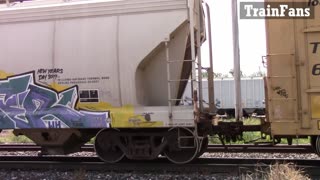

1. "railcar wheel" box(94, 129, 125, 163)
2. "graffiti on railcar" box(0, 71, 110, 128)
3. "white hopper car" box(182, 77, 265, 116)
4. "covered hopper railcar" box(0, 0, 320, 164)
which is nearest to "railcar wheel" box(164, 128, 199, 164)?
"covered hopper railcar" box(0, 0, 320, 164)

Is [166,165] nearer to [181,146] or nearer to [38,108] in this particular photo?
[181,146]

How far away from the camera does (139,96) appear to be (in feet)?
29.2

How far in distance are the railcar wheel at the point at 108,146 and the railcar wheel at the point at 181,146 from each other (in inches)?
38.9

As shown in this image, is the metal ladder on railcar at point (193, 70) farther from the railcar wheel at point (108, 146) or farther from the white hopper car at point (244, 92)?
the white hopper car at point (244, 92)

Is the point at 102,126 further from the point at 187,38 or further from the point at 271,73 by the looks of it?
the point at 271,73

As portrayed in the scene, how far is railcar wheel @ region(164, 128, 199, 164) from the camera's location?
8.62 m

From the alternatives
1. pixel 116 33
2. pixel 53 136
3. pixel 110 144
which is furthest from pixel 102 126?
pixel 116 33

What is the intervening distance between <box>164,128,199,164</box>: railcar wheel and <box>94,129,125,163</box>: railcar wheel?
0.99 m

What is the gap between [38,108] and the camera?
362 inches

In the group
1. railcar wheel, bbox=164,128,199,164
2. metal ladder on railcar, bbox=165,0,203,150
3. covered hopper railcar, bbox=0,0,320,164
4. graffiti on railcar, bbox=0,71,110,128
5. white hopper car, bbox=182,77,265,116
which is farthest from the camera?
white hopper car, bbox=182,77,265,116

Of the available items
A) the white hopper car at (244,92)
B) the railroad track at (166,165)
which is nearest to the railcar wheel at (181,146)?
the railroad track at (166,165)

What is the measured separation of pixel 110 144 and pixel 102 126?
498 mm

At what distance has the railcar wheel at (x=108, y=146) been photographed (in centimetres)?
902

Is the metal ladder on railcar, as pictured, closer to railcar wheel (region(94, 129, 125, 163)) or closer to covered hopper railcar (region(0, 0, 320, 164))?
covered hopper railcar (region(0, 0, 320, 164))
